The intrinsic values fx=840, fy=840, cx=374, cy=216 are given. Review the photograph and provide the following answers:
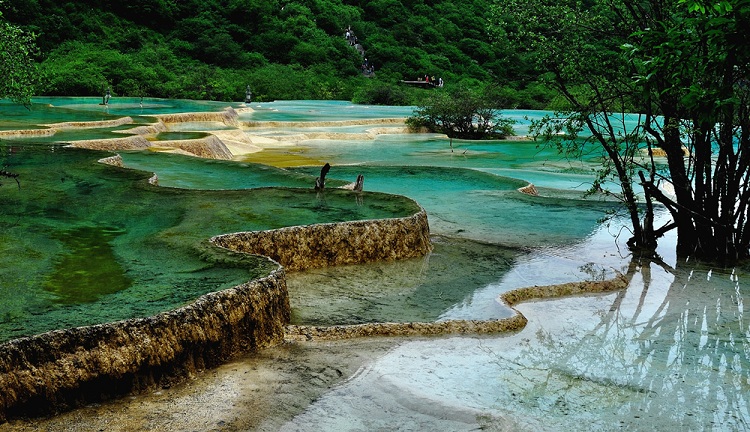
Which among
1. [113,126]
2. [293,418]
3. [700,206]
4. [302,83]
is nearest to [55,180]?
[293,418]

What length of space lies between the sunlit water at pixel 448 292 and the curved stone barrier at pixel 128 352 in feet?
0.87

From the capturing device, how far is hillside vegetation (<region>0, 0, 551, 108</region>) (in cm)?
4719

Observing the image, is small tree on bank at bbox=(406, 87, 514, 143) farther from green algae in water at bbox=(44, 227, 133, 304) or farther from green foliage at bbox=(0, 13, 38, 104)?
green algae in water at bbox=(44, 227, 133, 304)

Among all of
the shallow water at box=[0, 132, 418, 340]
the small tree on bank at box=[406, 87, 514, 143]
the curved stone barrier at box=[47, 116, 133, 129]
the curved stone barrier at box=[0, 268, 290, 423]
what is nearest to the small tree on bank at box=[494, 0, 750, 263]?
the shallow water at box=[0, 132, 418, 340]

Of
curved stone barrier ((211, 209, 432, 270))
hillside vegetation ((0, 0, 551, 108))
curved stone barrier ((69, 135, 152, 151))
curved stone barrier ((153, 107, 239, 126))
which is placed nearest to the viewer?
curved stone barrier ((211, 209, 432, 270))

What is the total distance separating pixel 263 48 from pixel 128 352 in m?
55.8

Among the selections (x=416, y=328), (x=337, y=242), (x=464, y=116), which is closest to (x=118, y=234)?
(x=337, y=242)

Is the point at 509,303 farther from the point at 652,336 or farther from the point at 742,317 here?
the point at 742,317

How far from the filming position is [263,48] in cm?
5975

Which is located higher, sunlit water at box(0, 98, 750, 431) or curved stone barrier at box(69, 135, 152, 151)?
curved stone barrier at box(69, 135, 152, 151)

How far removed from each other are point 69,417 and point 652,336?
5.19 meters

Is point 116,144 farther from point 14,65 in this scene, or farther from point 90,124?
point 90,124

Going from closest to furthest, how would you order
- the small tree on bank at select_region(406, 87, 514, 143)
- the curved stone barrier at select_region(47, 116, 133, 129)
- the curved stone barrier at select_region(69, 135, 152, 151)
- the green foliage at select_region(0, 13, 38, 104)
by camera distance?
the green foliage at select_region(0, 13, 38, 104), the curved stone barrier at select_region(69, 135, 152, 151), the curved stone barrier at select_region(47, 116, 133, 129), the small tree on bank at select_region(406, 87, 514, 143)

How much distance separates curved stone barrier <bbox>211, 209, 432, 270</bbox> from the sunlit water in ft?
0.60
